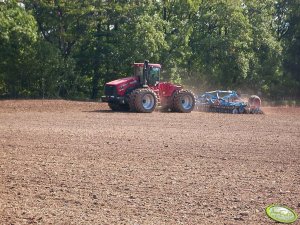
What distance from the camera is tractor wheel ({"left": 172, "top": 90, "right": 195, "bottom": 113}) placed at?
25859 mm

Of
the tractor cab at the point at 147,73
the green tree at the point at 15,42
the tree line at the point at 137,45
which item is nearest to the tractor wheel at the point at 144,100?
the tractor cab at the point at 147,73

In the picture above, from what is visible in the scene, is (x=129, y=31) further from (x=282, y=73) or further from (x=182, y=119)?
(x=282, y=73)

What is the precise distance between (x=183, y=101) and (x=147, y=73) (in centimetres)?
242

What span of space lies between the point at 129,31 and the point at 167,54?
140 inches

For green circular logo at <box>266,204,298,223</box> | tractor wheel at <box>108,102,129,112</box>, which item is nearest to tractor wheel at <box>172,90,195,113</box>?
tractor wheel at <box>108,102,129,112</box>

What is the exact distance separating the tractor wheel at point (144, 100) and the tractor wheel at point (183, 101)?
1.50 meters

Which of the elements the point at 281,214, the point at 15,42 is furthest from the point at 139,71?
the point at 281,214

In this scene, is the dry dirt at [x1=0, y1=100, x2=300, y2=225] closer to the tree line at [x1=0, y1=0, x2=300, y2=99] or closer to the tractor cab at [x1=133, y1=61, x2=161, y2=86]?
the tractor cab at [x1=133, y1=61, x2=161, y2=86]

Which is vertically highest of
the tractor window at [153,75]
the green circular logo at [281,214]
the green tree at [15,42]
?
the green tree at [15,42]

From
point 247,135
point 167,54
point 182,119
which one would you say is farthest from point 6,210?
point 167,54

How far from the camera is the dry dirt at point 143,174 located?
7.34 meters

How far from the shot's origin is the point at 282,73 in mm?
45469

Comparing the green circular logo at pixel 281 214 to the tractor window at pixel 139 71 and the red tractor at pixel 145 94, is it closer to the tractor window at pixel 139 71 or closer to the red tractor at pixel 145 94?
the red tractor at pixel 145 94

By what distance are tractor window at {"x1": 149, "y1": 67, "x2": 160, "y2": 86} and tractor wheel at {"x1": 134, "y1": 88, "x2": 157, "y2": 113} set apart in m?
0.76
